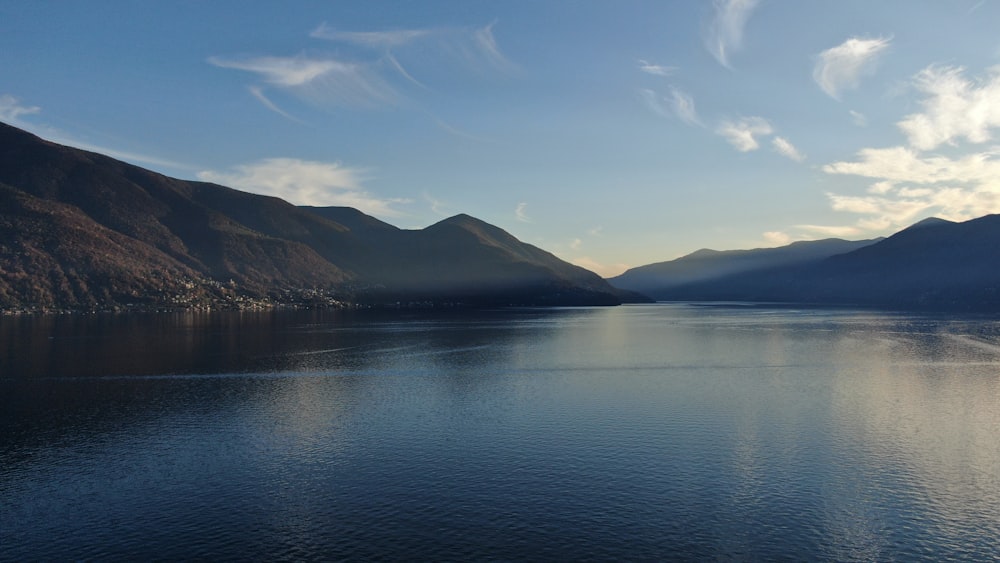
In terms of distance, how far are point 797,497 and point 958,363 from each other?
405 ft

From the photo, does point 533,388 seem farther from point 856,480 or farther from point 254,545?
point 254,545

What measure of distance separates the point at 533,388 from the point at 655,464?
50.6 metres

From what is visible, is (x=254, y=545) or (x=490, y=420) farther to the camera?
(x=490, y=420)

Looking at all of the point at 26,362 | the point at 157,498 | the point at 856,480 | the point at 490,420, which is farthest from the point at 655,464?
the point at 26,362

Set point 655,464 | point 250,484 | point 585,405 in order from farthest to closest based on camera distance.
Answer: point 585,405
point 655,464
point 250,484

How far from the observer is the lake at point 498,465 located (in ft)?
153

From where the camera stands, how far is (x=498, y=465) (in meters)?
65.7

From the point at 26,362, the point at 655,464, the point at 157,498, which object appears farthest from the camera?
the point at 26,362

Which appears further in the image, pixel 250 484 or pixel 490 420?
pixel 490 420

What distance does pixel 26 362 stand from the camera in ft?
466

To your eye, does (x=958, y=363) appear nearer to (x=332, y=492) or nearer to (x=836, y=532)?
(x=836, y=532)

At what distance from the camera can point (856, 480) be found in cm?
6053

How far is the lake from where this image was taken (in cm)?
4678

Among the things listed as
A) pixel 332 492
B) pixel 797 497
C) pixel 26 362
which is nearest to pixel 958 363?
pixel 797 497
